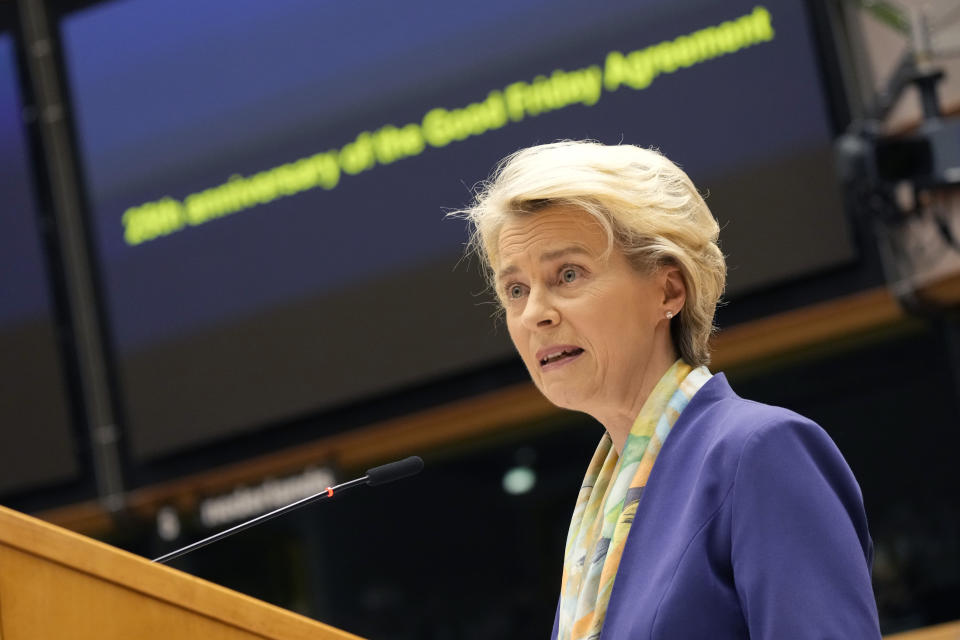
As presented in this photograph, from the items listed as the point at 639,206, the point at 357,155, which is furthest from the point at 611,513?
the point at 357,155

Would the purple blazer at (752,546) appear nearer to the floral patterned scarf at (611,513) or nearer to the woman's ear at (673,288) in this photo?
the floral patterned scarf at (611,513)

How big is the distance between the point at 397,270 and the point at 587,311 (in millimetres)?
3449

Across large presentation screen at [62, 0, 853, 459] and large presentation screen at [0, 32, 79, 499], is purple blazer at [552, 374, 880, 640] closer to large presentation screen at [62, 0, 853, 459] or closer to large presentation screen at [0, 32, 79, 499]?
large presentation screen at [62, 0, 853, 459]

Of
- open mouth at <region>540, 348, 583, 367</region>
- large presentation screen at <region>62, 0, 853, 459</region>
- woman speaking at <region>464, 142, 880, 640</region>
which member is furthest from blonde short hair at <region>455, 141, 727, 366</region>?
large presentation screen at <region>62, 0, 853, 459</region>

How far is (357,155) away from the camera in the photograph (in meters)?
5.09

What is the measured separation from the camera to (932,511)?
4.37 metres

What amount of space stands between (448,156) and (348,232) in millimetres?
493

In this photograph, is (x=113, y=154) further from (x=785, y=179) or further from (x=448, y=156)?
(x=785, y=179)

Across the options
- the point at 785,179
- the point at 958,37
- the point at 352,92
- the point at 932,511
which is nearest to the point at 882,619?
the point at 932,511

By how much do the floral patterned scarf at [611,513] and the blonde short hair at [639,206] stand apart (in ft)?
0.31

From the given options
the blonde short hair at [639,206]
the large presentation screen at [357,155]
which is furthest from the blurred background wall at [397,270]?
the blonde short hair at [639,206]

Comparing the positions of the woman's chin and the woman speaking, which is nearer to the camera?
→ the woman speaking

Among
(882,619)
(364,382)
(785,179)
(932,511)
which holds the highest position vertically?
(785,179)

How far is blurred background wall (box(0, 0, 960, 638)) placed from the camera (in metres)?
4.36
